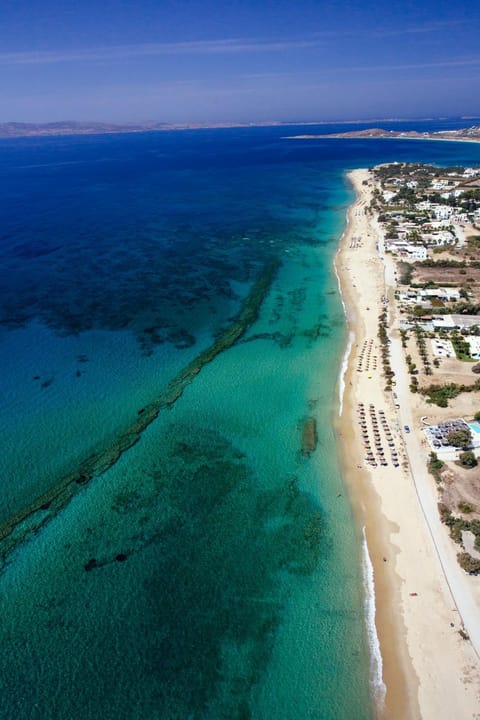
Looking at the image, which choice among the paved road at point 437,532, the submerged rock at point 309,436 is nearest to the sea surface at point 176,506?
the submerged rock at point 309,436

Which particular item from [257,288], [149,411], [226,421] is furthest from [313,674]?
[257,288]

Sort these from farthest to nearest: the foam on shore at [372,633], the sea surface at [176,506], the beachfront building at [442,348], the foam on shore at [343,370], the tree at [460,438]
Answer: the beachfront building at [442,348]
the foam on shore at [343,370]
the tree at [460,438]
the sea surface at [176,506]
the foam on shore at [372,633]

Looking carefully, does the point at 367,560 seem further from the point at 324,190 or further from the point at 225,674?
the point at 324,190

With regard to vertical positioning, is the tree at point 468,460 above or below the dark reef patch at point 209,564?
above

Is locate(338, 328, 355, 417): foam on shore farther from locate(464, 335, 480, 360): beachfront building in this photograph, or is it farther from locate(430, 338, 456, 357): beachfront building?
locate(464, 335, 480, 360): beachfront building

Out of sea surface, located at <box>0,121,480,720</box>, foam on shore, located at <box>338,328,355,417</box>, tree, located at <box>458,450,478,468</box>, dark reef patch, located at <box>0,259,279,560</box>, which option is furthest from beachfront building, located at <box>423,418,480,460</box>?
dark reef patch, located at <box>0,259,279,560</box>

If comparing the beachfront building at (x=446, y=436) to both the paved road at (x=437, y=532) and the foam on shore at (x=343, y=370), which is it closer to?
the paved road at (x=437, y=532)

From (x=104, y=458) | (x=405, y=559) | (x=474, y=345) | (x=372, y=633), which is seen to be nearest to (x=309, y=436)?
(x=405, y=559)
